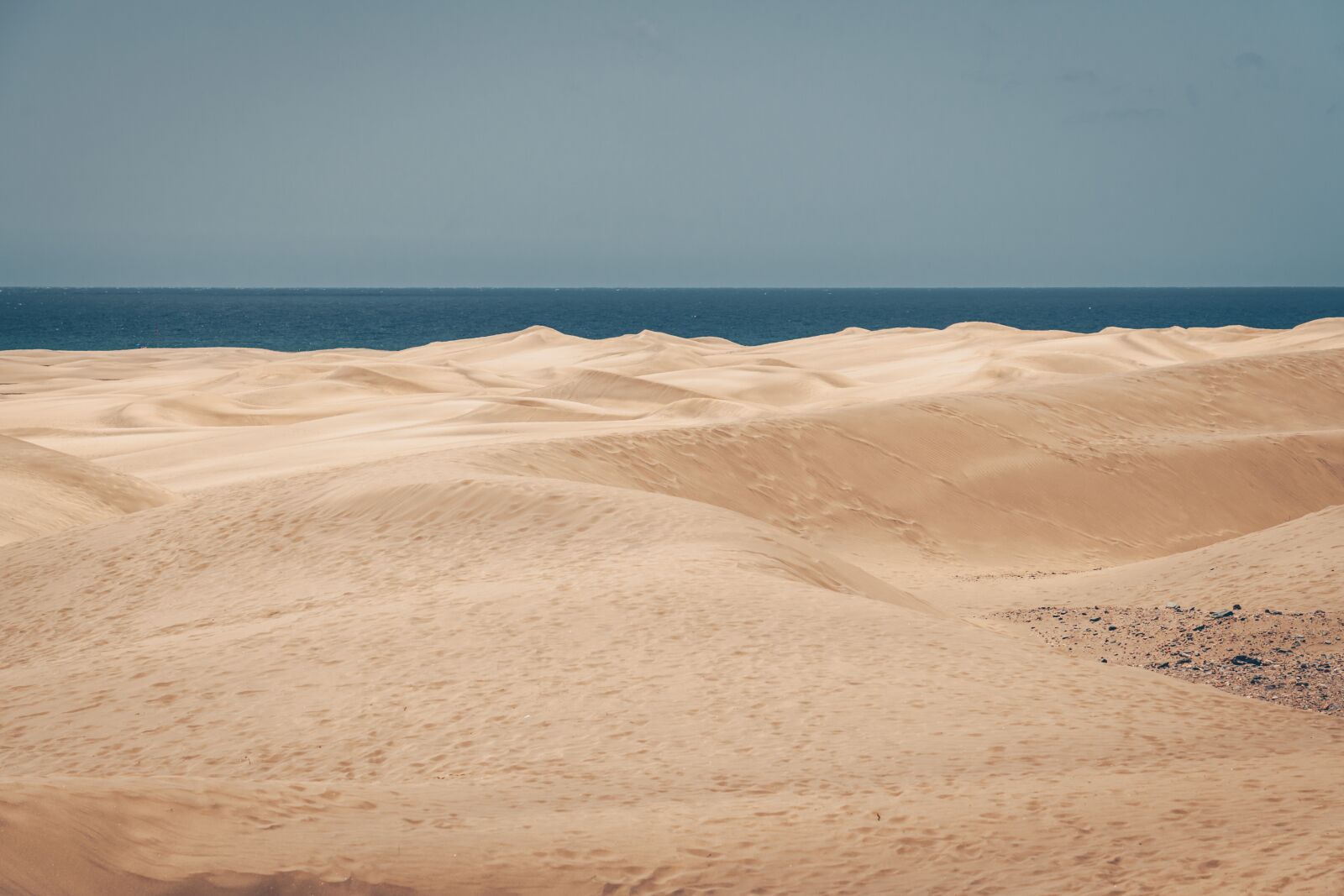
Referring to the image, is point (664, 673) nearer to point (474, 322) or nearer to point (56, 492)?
point (56, 492)

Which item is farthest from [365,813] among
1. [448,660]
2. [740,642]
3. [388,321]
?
[388,321]

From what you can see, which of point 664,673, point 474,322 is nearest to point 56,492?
point 664,673

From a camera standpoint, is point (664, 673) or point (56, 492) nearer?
point (664, 673)

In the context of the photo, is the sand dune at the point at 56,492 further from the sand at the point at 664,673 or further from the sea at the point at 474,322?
the sea at the point at 474,322

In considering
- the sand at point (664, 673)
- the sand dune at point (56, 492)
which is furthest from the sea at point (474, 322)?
the sand at point (664, 673)

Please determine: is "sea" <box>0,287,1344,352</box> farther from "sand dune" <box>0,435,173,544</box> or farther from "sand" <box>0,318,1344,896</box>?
"sand" <box>0,318,1344,896</box>

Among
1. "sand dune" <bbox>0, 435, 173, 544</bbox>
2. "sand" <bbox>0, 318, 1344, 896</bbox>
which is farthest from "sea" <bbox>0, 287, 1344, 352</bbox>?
"sand" <bbox>0, 318, 1344, 896</bbox>

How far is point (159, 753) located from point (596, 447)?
31.3 ft

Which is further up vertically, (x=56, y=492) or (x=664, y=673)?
(x=664, y=673)

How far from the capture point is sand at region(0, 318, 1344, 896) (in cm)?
438

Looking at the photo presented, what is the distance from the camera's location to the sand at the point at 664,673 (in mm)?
4379

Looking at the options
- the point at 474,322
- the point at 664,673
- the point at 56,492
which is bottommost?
the point at 56,492

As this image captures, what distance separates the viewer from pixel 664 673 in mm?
6961

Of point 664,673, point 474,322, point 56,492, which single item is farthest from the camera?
point 474,322
